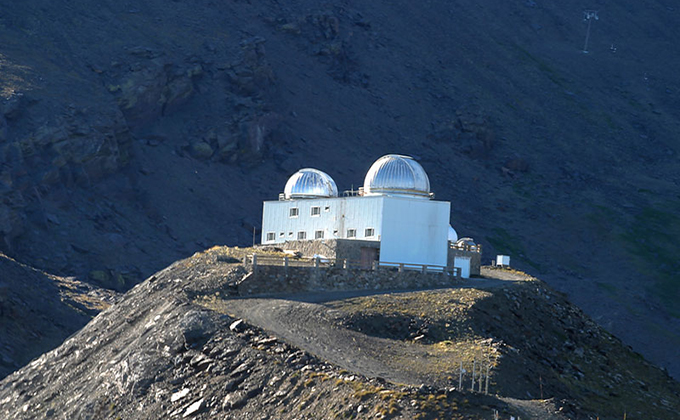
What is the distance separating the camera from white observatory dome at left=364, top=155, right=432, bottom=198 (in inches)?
1937

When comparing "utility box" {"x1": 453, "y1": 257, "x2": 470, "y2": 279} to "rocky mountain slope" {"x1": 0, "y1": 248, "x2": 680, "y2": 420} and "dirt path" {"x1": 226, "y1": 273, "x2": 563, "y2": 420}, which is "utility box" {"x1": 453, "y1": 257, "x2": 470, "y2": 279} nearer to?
"rocky mountain slope" {"x1": 0, "y1": 248, "x2": 680, "y2": 420}

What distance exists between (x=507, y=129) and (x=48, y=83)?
4881 cm

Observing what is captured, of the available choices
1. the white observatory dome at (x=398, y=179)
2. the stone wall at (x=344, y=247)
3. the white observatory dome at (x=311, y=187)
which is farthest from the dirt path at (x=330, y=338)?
the white observatory dome at (x=311, y=187)

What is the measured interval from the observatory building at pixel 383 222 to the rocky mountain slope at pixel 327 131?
28800 millimetres

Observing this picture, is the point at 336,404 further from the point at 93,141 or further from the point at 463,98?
the point at 463,98

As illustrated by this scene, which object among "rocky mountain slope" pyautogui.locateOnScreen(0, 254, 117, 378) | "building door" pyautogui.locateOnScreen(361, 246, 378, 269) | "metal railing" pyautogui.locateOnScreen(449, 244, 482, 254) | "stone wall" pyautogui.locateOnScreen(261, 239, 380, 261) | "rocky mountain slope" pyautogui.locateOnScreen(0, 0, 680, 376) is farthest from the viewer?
"rocky mountain slope" pyautogui.locateOnScreen(0, 0, 680, 376)

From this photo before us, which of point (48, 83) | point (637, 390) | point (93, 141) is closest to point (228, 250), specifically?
point (637, 390)

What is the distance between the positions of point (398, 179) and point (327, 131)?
60.9 m

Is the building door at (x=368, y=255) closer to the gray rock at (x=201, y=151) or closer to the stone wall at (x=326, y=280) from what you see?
the stone wall at (x=326, y=280)

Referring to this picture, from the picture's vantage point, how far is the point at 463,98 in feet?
402

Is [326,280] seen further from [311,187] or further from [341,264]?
[311,187]

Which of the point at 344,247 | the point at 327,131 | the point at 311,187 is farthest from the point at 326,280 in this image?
the point at 327,131

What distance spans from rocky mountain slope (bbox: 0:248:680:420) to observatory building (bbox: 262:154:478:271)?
162 inches

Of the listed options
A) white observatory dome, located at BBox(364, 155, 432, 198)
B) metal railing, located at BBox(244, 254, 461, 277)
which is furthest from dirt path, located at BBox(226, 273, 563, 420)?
white observatory dome, located at BBox(364, 155, 432, 198)
